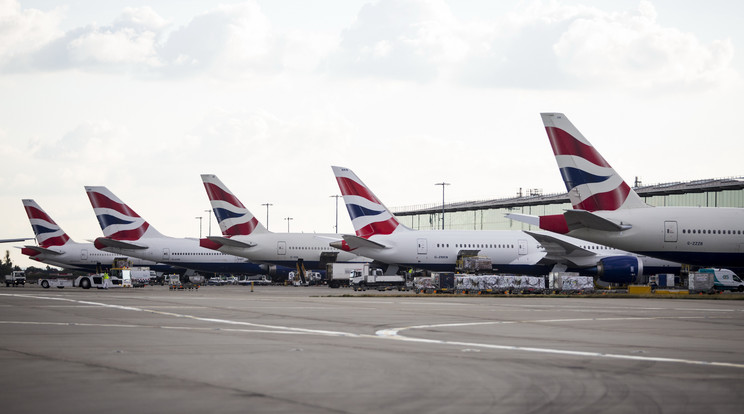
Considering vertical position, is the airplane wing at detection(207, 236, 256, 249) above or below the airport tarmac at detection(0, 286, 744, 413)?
above

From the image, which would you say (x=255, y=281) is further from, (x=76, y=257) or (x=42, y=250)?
(x=42, y=250)

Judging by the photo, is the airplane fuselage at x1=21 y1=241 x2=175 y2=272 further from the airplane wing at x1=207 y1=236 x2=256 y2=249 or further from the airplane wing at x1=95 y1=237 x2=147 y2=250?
the airplane wing at x1=207 y1=236 x2=256 y2=249

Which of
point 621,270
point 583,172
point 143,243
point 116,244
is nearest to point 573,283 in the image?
point 621,270

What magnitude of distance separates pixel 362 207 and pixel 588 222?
2371 centimetres

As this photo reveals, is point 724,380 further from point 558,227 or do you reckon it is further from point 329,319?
point 558,227

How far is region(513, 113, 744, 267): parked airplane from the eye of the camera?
1602 inches

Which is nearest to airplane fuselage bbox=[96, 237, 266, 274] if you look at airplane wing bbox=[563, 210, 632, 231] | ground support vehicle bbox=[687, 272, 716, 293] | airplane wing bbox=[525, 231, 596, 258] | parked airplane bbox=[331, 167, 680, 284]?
parked airplane bbox=[331, 167, 680, 284]

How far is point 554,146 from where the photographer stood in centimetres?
4094

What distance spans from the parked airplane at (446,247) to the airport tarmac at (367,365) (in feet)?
110

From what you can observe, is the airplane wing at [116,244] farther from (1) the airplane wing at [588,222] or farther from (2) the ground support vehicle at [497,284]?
(1) the airplane wing at [588,222]

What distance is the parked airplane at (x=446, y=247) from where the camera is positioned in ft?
191

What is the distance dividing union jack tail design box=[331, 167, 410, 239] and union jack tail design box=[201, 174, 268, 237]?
16.9 m

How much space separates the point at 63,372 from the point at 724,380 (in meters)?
9.36

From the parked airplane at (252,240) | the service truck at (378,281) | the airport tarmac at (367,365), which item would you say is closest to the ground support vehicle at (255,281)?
the parked airplane at (252,240)
